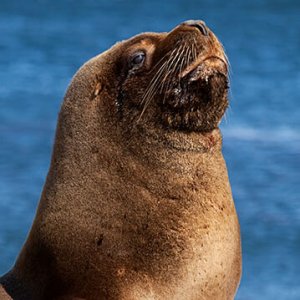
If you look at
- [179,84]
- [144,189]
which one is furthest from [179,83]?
[144,189]

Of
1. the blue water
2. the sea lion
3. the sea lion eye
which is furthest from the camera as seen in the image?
the blue water

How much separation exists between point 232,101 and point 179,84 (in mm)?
16396

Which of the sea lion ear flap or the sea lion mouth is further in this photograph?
the sea lion ear flap

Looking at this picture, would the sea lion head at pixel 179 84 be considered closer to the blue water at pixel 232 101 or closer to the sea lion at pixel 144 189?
the sea lion at pixel 144 189

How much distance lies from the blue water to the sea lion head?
940 millimetres

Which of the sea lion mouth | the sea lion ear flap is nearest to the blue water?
the sea lion mouth

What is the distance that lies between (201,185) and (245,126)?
50.5 feet

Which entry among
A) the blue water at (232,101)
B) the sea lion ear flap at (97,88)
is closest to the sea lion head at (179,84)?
the sea lion ear flap at (97,88)

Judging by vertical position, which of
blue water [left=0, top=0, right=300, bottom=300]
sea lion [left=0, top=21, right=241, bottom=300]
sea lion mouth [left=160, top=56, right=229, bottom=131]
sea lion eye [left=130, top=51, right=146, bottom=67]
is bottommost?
sea lion [left=0, top=21, right=241, bottom=300]

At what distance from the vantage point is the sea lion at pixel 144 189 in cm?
851

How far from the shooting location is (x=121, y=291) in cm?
842

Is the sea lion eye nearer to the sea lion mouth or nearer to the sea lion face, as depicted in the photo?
the sea lion face

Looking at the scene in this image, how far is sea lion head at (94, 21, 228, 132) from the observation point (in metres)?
8.58

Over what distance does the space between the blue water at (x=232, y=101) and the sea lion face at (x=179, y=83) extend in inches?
36.9
